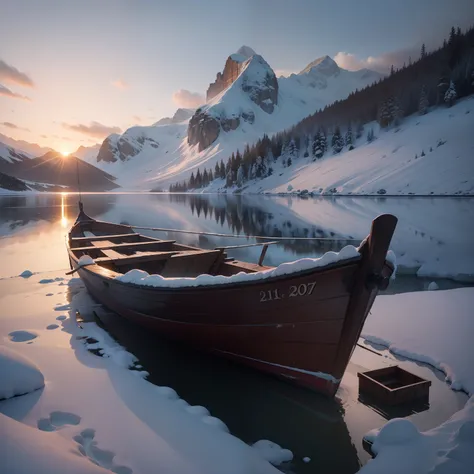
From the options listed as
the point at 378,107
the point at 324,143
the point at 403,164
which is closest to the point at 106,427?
the point at 403,164

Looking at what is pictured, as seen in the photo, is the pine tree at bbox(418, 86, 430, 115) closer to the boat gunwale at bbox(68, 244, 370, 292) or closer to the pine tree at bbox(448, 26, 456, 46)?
the pine tree at bbox(448, 26, 456, 46)

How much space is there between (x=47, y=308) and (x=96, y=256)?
2.61 meters

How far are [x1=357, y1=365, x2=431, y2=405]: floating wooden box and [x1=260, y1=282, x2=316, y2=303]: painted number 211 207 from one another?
1919mm

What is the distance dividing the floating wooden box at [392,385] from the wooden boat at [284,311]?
681 millimetres

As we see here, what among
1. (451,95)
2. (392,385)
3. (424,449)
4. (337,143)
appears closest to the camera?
(424,449)

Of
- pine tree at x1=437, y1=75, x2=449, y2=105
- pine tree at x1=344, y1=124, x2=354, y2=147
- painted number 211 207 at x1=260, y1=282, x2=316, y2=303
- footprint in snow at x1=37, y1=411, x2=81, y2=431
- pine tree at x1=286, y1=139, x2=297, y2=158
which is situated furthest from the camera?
pine tree at x1=286, y1=139, x2=297, y2=158

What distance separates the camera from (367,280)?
4.80m

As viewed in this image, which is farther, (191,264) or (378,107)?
(378,107)

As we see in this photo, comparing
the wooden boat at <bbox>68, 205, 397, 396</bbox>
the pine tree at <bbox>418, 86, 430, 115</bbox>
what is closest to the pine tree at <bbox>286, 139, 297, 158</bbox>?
the pine tree at <bbox>418, 86, 430, 115</bbox>

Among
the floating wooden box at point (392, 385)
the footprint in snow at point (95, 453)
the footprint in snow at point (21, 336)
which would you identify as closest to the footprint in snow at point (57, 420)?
the footprint in snow at point (95, 453)

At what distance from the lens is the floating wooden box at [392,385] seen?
211 inches

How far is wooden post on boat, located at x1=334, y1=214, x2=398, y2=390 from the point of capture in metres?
4.54

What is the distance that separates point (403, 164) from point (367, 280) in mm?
83295

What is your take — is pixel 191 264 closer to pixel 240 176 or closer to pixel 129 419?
pixel 129 419
